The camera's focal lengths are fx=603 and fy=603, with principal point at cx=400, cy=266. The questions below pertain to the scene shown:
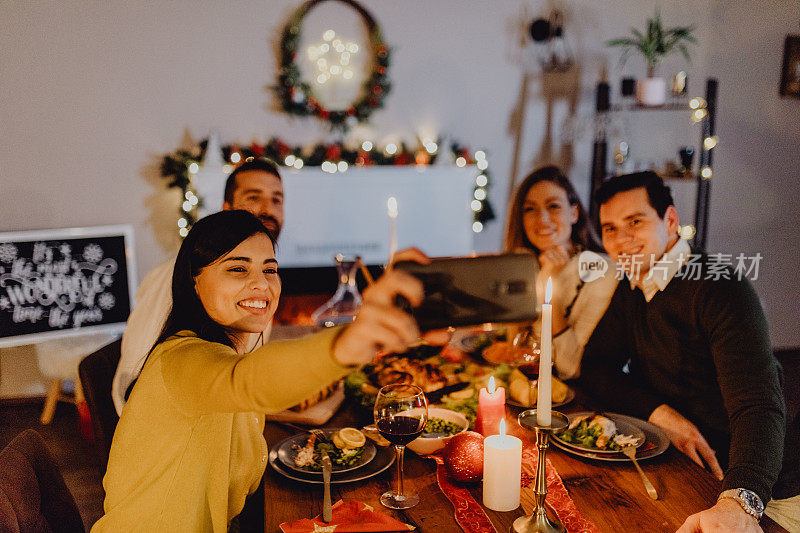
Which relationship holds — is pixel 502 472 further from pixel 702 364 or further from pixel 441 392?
pixel 702 364

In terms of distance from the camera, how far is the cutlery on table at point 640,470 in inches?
45.2

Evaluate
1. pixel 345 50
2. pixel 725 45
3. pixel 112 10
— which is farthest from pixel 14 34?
pixel 725 45

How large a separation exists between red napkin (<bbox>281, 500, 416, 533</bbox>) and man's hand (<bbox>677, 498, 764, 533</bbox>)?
479mm

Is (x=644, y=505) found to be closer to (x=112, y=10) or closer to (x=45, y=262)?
(x=45, y=262)

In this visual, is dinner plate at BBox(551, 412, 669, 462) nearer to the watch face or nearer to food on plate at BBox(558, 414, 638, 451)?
food on plate at BBox(558, 414, 638, 451)

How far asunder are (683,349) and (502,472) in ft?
2.74

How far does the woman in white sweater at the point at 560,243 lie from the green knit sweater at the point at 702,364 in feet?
0.76

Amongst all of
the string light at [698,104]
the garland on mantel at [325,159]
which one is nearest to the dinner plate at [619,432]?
the garland on mantel at [325,159]

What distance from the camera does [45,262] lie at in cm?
345

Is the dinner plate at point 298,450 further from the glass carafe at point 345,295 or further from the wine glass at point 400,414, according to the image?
the glass carafe at point 345,295

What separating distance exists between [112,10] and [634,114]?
3.43m

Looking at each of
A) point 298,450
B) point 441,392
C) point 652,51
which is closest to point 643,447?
point 441,392

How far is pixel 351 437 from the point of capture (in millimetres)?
1316

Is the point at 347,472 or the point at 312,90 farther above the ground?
the point at 312,90
